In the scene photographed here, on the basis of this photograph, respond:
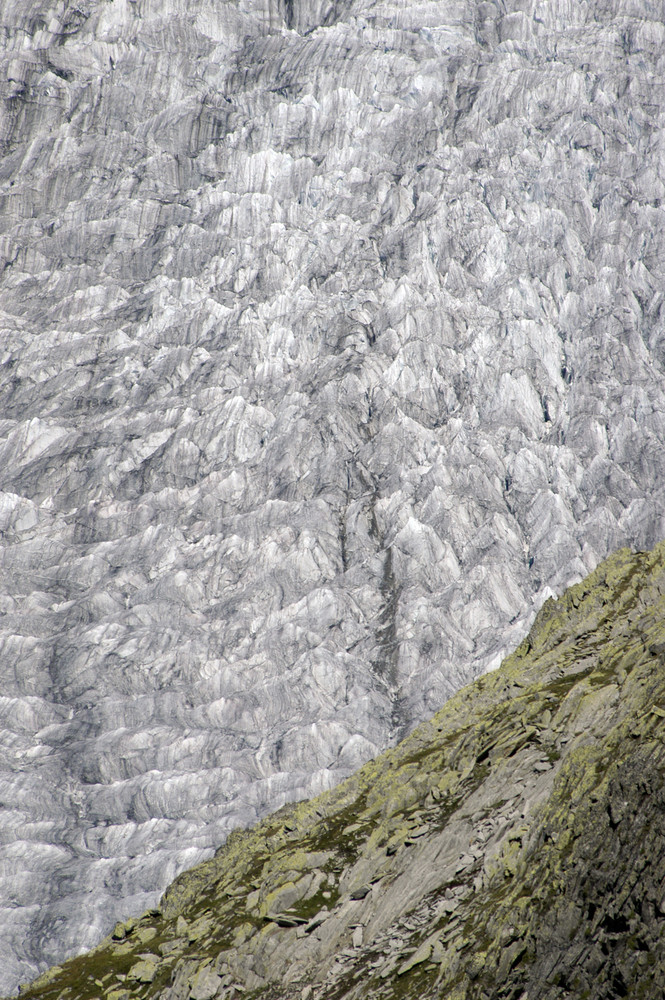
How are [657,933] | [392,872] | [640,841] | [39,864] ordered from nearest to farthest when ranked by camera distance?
[657,933], [640,841], [392,872], [39,864]

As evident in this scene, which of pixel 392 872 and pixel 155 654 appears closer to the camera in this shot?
pixel 392 872

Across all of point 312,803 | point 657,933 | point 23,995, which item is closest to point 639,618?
point 312,803

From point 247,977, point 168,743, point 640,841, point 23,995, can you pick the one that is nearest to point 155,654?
point 168,743

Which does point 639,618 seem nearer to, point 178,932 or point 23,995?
point 178,932

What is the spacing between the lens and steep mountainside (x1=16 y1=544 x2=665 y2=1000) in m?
23.0

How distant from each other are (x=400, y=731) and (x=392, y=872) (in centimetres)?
14896

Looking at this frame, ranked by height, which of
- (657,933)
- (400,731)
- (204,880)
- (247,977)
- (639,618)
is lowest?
(400,731)

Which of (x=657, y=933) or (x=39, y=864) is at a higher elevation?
(x=657, y=933)

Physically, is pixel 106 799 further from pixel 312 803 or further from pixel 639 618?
pixel 639 618

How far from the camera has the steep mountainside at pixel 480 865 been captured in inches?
906

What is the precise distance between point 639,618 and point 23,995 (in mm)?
38953

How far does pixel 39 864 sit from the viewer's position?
17412 cm

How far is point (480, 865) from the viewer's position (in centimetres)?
3459

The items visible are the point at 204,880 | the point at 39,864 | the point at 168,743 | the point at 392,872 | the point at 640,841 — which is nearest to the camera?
the point at 640,841
